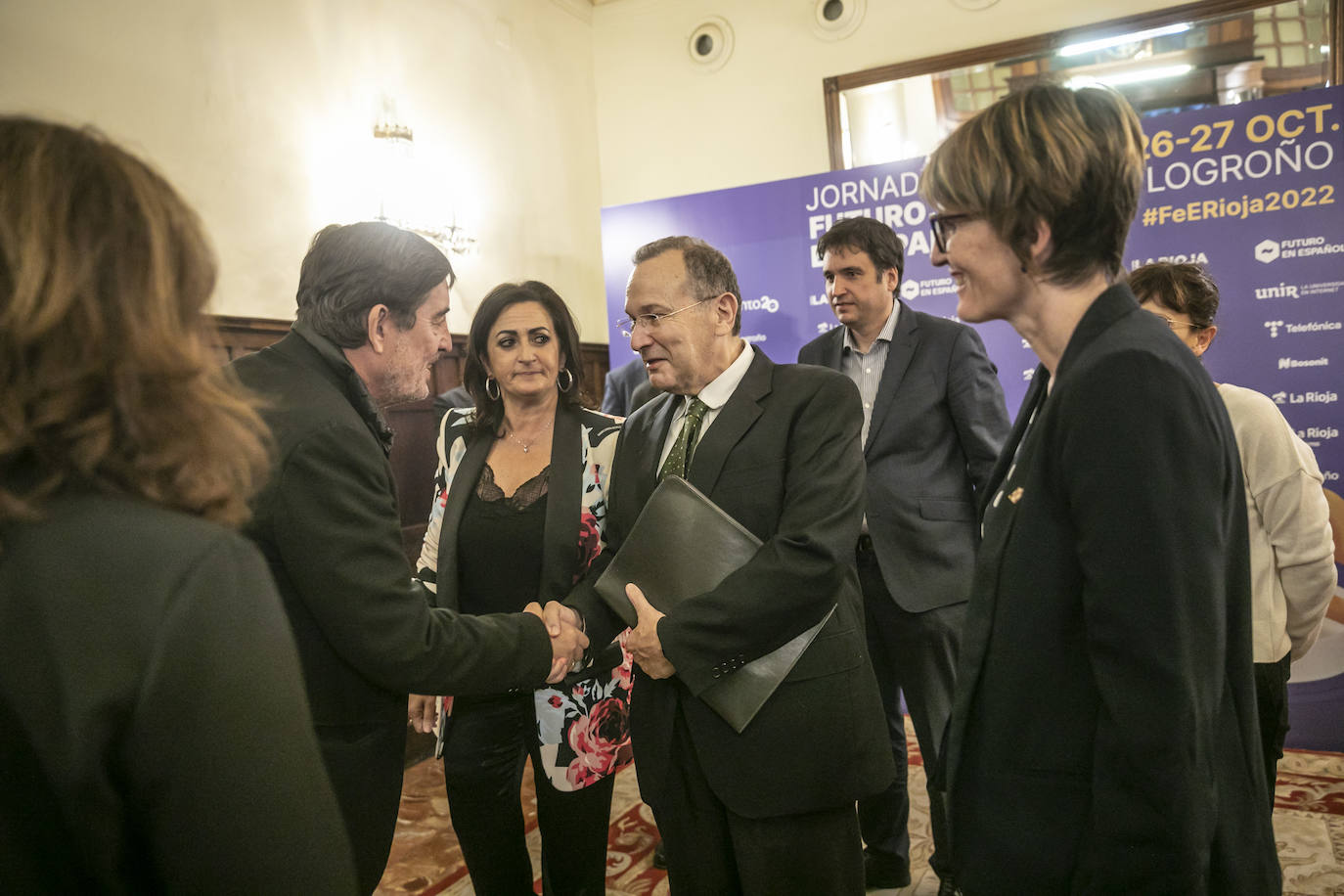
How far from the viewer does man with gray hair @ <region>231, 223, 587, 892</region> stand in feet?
4.50

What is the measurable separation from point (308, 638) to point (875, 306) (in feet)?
6.69

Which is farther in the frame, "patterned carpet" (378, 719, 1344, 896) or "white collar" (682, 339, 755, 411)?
"patterned carpet" (378, 719, 1344, 896)

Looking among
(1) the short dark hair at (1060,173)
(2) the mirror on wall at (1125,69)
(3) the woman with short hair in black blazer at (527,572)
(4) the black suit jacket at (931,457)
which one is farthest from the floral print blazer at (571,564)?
(2) the mirror on wall at (1125,69)

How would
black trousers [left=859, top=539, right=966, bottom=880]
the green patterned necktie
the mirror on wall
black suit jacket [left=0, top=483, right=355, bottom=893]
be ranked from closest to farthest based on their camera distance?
black suit jacket [left=0, top=483, right=355, bottom=893]
the green patterned necktie
black trousers [left=859, top=539, right=966, bottom=880]
the mirror on wall

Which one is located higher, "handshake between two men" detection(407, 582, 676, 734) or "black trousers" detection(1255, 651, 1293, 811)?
"handshake between two men" detection(407, 582, 676, 734)

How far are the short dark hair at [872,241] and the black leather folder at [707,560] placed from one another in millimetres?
1482

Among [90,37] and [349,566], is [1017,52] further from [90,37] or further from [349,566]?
[349,566]

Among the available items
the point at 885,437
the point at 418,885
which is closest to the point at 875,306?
the point at 885,437

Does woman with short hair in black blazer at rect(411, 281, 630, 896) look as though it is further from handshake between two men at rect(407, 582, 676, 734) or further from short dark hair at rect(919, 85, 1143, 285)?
short dark hair at rect(919, 85, 1143, 285)

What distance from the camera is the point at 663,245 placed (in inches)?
75.7

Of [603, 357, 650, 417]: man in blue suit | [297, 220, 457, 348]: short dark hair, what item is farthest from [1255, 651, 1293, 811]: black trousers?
[603, 357, 650, 417]: man in blue suit

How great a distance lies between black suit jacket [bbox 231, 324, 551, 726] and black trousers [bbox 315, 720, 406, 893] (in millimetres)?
28

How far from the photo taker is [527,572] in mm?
2137

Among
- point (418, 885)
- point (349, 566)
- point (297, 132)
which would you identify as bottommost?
point (418, 885)
